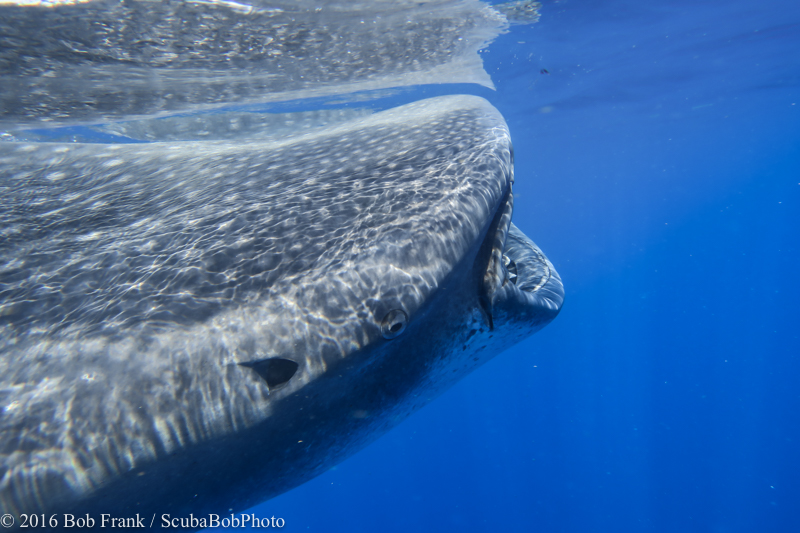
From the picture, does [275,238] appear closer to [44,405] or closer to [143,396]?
[143,396]

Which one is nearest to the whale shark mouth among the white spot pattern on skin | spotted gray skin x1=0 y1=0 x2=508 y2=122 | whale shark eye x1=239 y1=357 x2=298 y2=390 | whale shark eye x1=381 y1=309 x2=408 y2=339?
the white spot pattern on skin

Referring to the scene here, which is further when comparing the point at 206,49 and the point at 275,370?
the point at 206,49

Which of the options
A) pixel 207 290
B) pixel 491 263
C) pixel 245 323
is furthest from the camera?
pixel 491 263

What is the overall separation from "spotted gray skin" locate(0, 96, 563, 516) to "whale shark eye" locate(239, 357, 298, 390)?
1 centimetres

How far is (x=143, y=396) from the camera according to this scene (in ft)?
4.58

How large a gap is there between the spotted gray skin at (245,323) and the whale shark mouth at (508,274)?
0.01 meters

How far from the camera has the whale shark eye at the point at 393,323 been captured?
1568 mm

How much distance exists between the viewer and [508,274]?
226 cm

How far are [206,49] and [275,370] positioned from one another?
7.73m

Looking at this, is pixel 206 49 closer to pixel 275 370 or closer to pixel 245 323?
pixel 245 323

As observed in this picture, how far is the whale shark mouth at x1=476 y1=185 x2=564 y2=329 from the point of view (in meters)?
1.92

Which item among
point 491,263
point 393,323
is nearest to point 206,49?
point 491,263

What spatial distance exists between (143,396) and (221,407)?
0.25 metres

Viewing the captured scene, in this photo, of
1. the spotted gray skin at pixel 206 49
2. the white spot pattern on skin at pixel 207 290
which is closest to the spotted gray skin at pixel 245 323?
the white spot pattern on skin at pixel 207 290
